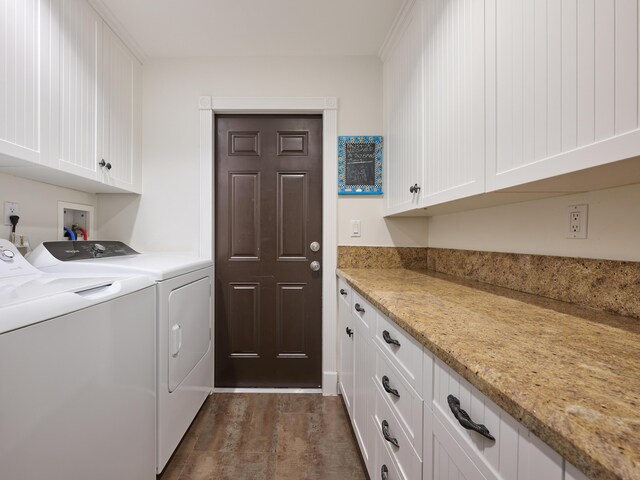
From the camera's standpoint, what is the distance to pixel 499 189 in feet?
2.98

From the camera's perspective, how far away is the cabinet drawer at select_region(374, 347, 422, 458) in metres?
0.78

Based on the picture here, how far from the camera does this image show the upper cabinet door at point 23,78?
43.0 inches

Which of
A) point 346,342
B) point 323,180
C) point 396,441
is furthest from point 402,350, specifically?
point 323,180

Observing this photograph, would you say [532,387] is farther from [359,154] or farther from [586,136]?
[359,154]

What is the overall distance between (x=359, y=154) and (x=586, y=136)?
61.0 inches

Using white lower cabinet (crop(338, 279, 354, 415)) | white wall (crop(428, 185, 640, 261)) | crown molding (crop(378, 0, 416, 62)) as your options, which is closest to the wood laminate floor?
white lower cabinet (crop(338, 279, 354, 415))

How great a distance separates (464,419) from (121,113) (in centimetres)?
232

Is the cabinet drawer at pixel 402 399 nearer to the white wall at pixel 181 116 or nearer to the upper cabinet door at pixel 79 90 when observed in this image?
the white wall at pixel 181 116

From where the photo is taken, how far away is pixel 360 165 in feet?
6.86

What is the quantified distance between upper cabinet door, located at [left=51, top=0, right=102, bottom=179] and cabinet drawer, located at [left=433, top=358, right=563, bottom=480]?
1.80 m

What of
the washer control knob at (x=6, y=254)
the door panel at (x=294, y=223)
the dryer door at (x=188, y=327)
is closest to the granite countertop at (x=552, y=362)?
the dryer door at (x=188, y=327)

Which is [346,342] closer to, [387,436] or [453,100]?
[387,436]

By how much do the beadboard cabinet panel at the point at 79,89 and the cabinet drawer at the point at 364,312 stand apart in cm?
156

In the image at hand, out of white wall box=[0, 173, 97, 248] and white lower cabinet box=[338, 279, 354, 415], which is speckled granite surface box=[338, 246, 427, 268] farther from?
white wall box=[0, 173, 97, 248]
